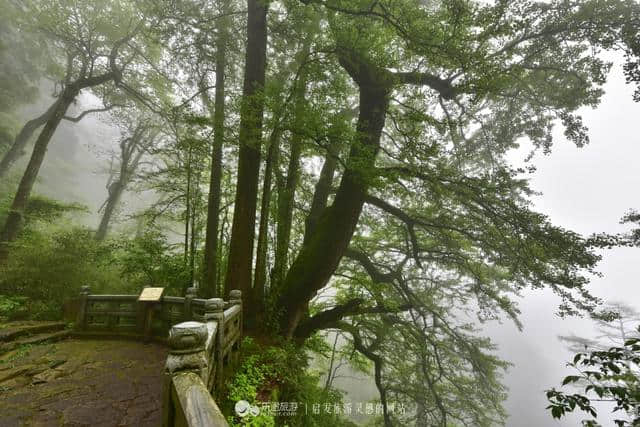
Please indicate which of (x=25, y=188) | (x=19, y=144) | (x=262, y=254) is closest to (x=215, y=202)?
(x=262, y=254)

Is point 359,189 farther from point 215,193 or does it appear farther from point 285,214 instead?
point 215,193

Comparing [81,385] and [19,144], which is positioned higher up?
[19,144]

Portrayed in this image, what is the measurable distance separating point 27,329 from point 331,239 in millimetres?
6744

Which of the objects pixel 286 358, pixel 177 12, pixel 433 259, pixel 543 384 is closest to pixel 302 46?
pixel 177 12

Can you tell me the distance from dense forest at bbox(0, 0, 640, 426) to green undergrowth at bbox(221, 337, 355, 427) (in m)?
0.04

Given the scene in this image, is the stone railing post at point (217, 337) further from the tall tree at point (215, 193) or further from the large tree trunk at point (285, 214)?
the tall tree at point (215, 193)

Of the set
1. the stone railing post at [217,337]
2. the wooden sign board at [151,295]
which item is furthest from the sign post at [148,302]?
the stone railing post at [217,337]

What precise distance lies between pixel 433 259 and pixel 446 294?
6.85 feet

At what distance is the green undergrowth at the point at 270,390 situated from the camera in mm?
3615

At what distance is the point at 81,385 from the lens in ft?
13.2

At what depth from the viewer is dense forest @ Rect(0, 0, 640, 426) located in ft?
15.2

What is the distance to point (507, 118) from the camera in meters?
6.78

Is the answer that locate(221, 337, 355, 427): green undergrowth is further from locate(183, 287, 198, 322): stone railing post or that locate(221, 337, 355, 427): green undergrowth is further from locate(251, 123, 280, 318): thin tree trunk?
locate(183, 287, 198, 322): stone railing post

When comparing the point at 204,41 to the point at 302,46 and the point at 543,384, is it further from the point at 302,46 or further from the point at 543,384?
the point at 543,384
